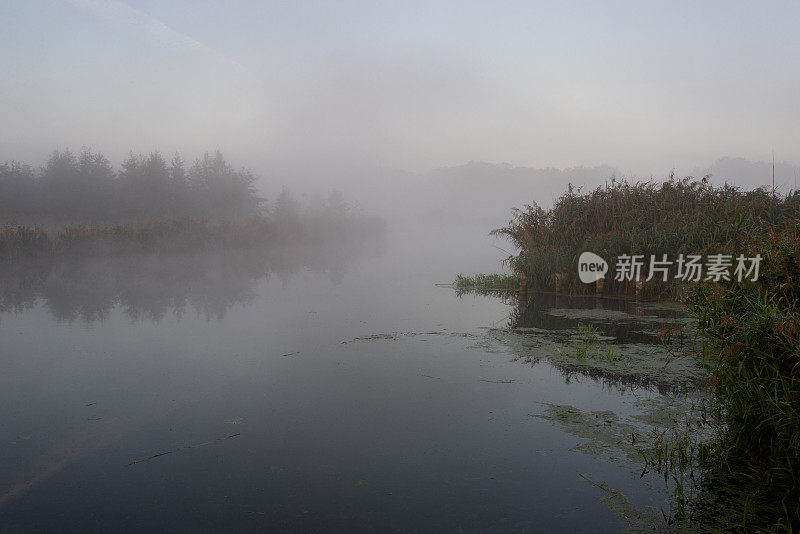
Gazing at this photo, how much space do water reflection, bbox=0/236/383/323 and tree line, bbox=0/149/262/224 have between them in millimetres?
12835

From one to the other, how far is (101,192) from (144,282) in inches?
982

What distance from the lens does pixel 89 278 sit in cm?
1742

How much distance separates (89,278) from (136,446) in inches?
597

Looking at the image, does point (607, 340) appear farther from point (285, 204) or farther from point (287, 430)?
point (285, 204)

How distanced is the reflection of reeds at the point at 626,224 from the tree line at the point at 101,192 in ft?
88.2

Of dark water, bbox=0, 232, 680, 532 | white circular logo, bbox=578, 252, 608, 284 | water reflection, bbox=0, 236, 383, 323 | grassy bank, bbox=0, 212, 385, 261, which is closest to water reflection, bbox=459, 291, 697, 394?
dark water, bbox=0, 232, 680, 532

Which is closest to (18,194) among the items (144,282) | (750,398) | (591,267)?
(144,282)

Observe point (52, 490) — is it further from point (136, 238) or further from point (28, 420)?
point (136, 238)

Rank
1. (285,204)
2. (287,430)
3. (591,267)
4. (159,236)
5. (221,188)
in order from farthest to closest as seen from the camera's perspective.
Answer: (285,204) < (221,188) < (159,236) < (591,267) < (287,430)

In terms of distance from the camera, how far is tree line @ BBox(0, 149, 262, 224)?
1384 inches

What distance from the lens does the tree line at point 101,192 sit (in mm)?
35156

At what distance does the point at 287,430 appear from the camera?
4.90 metres

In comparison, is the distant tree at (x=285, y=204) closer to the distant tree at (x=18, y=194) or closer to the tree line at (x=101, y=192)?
the tree line at (x=101, y=192)

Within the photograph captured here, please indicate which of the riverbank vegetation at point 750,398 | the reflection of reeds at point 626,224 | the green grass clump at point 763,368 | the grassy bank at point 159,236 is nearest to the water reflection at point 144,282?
the grassy bank at point 159,236
